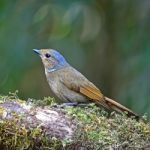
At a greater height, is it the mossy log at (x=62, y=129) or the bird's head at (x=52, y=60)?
the bird's head at (x=52, y=60)

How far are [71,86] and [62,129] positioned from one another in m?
2.04

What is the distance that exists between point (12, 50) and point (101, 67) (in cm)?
196

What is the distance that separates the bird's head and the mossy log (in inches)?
85.5

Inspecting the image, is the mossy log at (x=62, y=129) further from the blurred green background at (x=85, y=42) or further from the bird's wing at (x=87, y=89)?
the blurred green background at (x=85, y=42)

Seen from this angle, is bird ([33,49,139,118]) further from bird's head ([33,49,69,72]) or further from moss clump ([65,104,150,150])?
moss clump ([65,104,150,150])

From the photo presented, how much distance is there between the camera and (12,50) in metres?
7.11

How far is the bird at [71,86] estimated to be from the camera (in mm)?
5316

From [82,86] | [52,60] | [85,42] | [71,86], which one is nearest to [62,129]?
[82,86]

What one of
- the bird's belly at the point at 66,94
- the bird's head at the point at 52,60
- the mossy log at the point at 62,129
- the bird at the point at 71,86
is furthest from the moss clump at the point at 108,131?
the bird's head at the point at 52,60

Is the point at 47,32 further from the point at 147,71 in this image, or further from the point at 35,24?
the point at 147,71

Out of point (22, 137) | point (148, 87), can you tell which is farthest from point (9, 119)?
point (148, 87)

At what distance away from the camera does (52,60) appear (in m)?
6.11

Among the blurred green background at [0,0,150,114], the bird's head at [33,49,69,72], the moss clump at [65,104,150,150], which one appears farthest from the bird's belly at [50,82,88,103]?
the moss clump at [65,104,150,150]

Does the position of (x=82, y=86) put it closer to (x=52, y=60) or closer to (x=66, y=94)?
(x=66, y=94)
